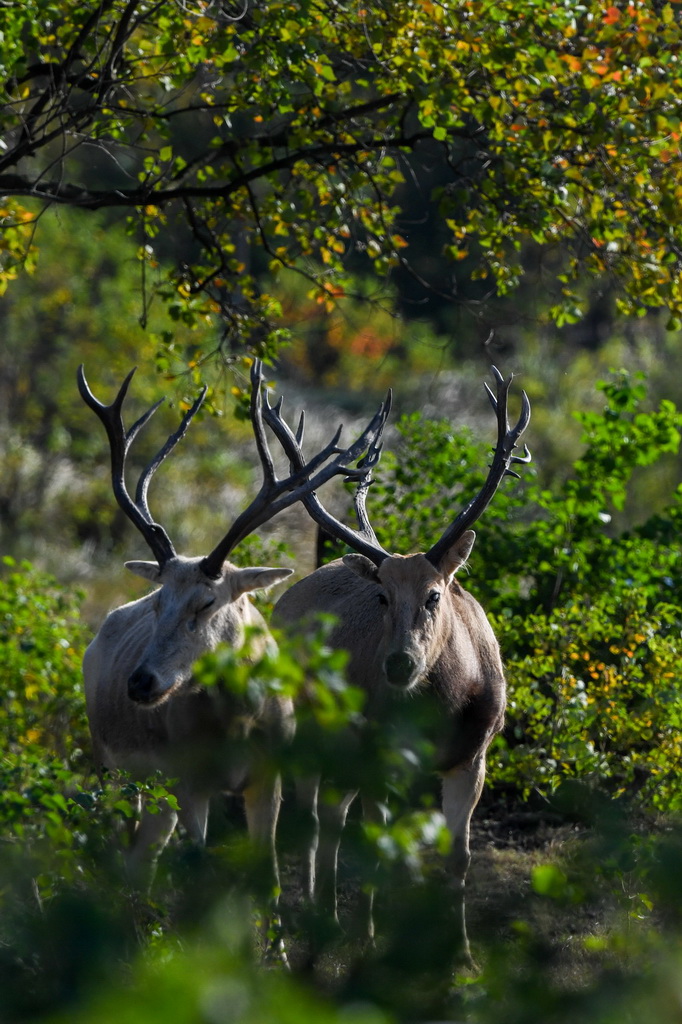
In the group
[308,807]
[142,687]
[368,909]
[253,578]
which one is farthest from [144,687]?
[368,909]

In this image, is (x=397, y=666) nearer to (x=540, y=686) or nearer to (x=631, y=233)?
(x=540, y=686)

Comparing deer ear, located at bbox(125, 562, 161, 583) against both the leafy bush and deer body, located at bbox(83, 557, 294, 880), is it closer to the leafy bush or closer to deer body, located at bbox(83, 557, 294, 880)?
deer body, located at bbox(83, 557, 294, 880)

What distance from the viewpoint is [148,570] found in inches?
267

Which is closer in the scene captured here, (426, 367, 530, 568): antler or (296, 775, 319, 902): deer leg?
(296, 775, 319, 902): deer leg

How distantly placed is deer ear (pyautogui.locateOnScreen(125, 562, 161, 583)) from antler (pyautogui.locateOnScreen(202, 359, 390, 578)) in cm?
40

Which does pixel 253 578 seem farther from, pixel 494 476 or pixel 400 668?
pixel 494 476

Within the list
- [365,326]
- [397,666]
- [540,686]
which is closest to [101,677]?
[397,666]

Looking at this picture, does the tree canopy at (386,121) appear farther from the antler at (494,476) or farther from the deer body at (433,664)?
the deer body at (433,664)

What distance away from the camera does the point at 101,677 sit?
7.52m

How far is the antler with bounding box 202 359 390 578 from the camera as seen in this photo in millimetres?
6414

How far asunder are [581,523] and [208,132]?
19.8 meters

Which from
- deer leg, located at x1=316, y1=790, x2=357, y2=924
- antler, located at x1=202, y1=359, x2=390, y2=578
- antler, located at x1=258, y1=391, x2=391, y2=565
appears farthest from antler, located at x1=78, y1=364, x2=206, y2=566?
deer leg, located at x1=316, y1=790, x2=357, y2=924

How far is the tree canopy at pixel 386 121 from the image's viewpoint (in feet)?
23.3

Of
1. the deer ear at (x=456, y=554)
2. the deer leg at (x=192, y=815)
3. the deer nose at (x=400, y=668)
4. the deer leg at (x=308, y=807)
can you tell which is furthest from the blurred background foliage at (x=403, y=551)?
the deer ear at (x=456, y=554)
